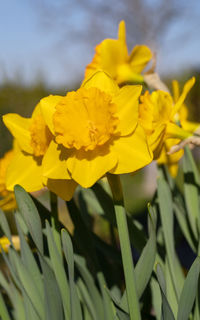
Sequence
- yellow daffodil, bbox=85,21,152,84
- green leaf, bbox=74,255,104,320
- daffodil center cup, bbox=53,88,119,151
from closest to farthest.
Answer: daffodil center cup, bbox=53,88,119,151
green leaf, bbox=74,255,104,320
yellow daffodil, bbox=85,21,152,84

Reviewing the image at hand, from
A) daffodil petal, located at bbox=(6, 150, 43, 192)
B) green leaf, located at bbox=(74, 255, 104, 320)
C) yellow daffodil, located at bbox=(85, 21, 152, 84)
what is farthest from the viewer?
yellow daffodil, located at bbox=(85, 21, 152, 84)

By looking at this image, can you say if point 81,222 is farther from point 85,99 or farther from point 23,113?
point 23,113

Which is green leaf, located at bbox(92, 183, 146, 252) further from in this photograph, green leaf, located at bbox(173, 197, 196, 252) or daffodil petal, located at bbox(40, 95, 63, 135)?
daffodil petal, located at bbox(40, 95, 63, 135)

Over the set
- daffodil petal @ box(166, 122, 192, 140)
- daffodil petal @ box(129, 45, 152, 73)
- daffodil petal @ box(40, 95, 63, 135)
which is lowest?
daffodil petal @ box(166, 122, 192, 140)

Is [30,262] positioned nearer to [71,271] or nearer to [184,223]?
[71,271]

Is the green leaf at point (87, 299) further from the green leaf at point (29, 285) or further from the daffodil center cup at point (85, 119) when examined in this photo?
the daffodil center cup at point (85, 119)

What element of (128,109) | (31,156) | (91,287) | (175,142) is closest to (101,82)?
(128,109)

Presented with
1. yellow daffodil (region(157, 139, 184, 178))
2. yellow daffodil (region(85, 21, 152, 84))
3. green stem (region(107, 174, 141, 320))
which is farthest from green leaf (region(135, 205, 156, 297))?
yellow daffodil (region(85, 21, 152, 84))
